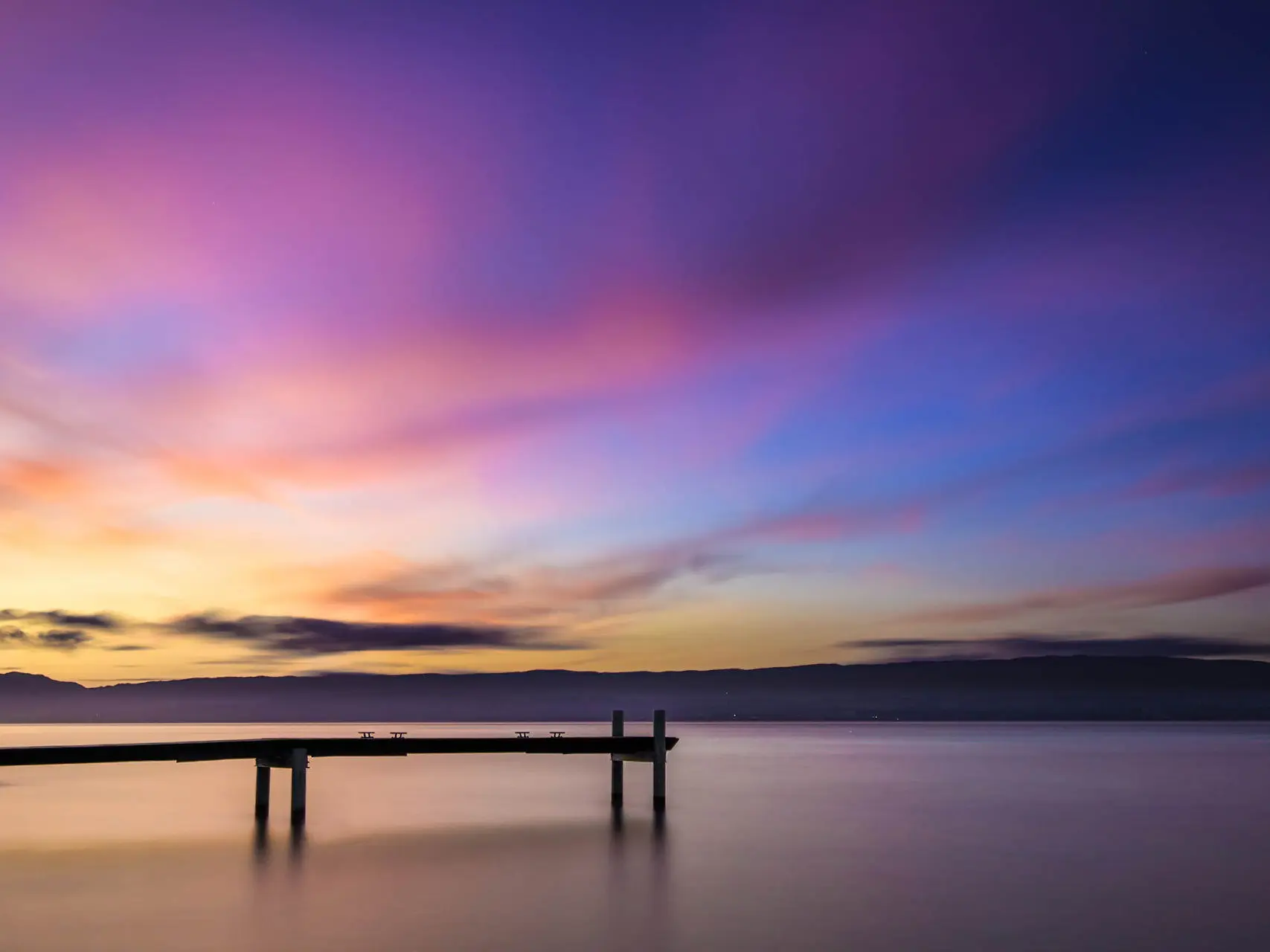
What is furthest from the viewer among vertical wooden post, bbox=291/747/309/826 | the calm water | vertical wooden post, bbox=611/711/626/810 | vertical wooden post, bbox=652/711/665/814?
vertical wooden post, bbox=611/711/626/810

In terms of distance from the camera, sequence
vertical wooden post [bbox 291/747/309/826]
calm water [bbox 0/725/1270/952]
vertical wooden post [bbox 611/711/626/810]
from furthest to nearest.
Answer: vertical wooden post [bbox 611/711/626/810]
vertical wooden post [bbox 291/747/309/826]
calm water [bbox 0/725/1270/952]

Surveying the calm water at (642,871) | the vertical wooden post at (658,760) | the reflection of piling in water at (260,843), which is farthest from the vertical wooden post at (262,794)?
the vertical wooden post at (658,760)

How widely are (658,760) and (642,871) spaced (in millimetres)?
11537

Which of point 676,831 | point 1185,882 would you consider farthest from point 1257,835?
point 676,831

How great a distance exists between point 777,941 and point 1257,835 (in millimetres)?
23400

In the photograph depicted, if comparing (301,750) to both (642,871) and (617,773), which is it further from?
(617,773)

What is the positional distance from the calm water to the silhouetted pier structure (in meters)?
1.71

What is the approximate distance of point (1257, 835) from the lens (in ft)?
113

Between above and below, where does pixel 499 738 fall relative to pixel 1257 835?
above

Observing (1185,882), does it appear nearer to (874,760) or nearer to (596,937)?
(596,937)

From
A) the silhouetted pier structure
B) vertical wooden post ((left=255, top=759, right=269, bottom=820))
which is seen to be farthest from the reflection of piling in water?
the silhouetted pier structure

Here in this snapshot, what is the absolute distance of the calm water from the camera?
1834 centimetres

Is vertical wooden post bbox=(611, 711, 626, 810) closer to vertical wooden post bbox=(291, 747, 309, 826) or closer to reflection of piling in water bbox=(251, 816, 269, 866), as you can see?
vertical wooden post bbox=(291, 747, 309, 826)

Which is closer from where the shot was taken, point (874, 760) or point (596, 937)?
point (596, 937)
